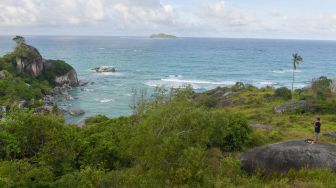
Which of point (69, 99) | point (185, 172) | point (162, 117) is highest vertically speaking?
point (162, 117)

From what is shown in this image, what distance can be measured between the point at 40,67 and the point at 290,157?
107 metres

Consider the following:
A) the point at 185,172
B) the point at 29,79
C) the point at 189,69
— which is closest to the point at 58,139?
the point at 185,172

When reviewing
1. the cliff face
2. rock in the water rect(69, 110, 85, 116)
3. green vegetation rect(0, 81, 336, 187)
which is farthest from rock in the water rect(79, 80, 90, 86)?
green vegetation rect(0, 81, 336, 187)

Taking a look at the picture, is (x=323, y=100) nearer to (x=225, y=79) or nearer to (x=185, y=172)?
(x=185, y=172)

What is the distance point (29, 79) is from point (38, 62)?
10709 mm

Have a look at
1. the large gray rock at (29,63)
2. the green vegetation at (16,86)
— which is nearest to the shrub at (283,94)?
the green vegetation at (16,86)

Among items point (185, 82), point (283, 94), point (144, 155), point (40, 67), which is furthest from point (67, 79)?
point (144, 155)

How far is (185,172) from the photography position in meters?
19.7

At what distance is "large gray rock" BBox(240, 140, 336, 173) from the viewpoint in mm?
24719

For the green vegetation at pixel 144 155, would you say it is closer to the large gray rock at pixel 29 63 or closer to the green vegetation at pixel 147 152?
the green vegetation at pixel 147 152

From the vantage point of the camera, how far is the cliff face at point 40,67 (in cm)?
11519

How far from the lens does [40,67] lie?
12012 cm

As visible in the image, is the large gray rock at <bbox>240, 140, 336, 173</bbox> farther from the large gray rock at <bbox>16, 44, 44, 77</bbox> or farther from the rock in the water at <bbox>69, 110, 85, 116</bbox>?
the large gray rock at <bbox>16, 44, 44, 77</bbox>

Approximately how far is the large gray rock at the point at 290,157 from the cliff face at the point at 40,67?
3984 inches
